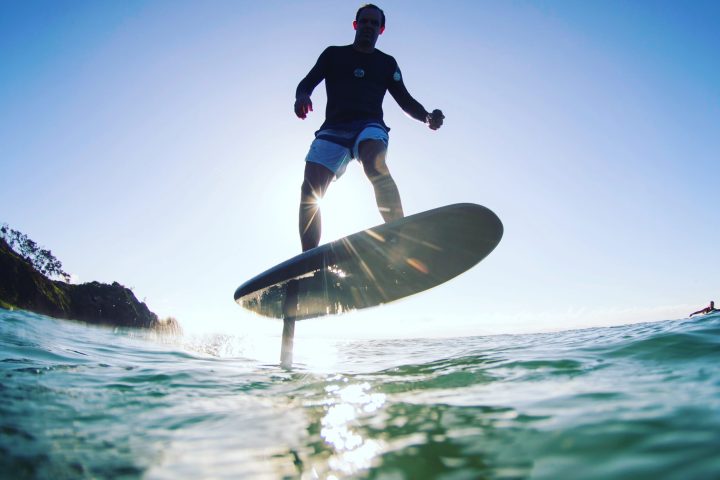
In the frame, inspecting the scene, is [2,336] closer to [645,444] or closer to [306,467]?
[306,467]

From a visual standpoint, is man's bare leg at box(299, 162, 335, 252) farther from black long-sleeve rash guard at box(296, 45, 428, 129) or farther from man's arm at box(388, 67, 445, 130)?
man's arm at box(388, 67, 445, 130)

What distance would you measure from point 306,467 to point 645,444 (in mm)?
697

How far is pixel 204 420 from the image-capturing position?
→ 1.28 m

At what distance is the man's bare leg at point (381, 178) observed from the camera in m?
3.24

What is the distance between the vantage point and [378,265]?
10.1ft

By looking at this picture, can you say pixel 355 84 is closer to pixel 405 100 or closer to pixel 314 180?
pixel 405 100

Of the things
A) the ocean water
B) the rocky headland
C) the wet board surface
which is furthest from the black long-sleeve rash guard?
the rocky headland

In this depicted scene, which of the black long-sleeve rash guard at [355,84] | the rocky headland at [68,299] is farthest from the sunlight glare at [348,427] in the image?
the rocky headland at [68,299]

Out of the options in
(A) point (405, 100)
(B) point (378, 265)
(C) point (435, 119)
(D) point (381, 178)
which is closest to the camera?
(B) point (378, 265)

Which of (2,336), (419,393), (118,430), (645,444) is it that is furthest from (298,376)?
(2,336)

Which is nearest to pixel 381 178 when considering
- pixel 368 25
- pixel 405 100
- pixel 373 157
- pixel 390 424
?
pixel 373 157

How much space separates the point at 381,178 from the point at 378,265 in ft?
2.47

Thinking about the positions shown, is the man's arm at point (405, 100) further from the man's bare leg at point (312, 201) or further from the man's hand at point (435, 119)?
the man's bare leg at point (312, 201)

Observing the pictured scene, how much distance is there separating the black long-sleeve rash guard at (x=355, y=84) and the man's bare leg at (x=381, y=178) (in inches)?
13.0
